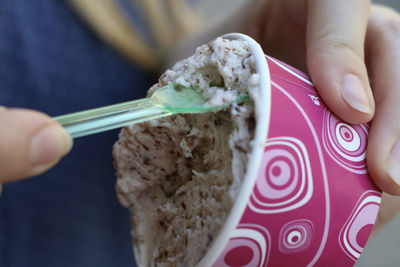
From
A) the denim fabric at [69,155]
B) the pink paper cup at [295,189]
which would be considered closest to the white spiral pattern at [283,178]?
the pink paper cup at [295,189]

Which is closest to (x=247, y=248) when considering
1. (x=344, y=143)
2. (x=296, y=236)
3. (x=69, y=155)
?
(x=296, y=236)

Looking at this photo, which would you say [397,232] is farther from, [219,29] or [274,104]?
[274,104]

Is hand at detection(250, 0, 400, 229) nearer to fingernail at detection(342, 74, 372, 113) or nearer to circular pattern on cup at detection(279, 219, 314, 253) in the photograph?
fingernail at detection(342, 74, 372, 113)

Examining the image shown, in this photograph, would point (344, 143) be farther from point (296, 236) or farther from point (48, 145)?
point (48, 145)

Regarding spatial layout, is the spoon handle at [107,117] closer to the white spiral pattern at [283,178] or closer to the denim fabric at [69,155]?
the white spiral pattern at [283,178]

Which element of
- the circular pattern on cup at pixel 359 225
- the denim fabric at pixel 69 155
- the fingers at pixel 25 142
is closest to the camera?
the fingers at pixel 25 142
